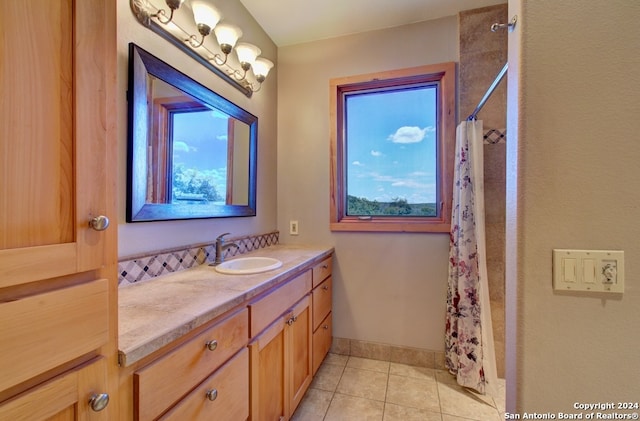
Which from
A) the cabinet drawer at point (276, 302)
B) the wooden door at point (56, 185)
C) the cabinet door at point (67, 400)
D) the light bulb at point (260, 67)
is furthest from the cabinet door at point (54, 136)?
the light bulb at point (260, 67)

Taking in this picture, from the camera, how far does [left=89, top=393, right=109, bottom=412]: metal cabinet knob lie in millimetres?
557

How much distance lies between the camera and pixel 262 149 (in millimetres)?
2174

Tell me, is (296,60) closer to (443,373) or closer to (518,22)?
(518,22)

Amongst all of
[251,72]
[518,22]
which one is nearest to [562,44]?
[518,22]

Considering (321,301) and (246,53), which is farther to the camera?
(321,301)

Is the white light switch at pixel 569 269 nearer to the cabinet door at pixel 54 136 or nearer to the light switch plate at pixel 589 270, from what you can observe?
the light switch plate at pixel 589 270

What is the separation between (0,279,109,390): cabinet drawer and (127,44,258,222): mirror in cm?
69

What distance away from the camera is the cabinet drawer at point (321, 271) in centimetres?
181

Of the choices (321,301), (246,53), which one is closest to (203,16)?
(246,53)

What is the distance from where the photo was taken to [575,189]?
767mm

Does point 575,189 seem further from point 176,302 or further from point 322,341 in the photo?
point 322,341

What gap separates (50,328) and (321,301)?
1.60m

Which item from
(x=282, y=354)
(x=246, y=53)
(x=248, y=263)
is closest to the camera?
(x=282, y=354)

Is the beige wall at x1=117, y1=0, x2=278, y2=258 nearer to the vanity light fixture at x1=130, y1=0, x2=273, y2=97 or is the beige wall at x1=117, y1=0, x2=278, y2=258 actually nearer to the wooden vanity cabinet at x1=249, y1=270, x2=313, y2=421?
the vanity light fixture at x1=130, y1=0, x2=273, y2=97
